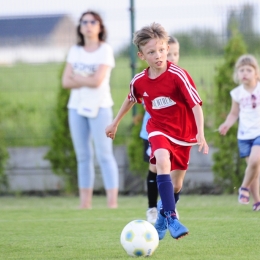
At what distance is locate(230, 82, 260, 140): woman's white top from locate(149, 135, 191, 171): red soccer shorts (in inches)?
91.6

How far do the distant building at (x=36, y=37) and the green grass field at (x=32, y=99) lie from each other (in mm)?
152

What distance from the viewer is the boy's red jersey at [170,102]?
5.29m

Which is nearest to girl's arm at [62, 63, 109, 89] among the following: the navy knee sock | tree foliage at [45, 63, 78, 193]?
the navy knee sock

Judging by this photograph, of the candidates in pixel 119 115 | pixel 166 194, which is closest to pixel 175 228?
pixel 166 194

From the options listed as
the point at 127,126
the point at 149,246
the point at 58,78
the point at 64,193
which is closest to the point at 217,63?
the point at 127,126

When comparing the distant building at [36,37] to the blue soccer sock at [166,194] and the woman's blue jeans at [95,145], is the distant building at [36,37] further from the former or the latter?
the blue soccer sock at [166,194]

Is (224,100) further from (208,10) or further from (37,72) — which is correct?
(37,72)

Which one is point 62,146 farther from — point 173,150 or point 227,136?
point 173,150

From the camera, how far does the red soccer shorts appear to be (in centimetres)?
529

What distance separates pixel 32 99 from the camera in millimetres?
10695

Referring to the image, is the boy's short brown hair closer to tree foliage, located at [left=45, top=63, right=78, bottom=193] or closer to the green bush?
tree foliage, located at [left=45, top=63, right=78, bottom=193]

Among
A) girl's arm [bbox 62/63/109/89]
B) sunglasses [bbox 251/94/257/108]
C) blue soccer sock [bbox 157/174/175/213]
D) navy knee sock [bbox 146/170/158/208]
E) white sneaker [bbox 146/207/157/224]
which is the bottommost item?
white sneaker [bbox 146/207/157/224]

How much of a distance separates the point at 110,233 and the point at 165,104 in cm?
126

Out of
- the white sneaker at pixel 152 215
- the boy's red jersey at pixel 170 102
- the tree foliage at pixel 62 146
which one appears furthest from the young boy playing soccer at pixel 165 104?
the tree foliage at pixel 62 146
